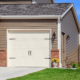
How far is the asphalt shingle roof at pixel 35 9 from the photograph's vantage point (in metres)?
15.7

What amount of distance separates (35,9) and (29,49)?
9.32 feet

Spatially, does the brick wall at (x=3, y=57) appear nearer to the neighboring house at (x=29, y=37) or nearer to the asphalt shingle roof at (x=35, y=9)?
the neighboring house at (x=29, y=37)

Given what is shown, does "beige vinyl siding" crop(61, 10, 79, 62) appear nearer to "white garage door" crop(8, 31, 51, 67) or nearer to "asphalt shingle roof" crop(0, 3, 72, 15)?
"asphalt shingle roof" crop(0, 3, 72, 15)

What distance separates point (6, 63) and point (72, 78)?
6.20 m

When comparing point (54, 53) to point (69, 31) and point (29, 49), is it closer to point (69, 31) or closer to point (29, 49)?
point (29, 49)

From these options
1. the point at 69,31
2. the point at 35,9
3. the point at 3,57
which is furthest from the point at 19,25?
the point at 69,31

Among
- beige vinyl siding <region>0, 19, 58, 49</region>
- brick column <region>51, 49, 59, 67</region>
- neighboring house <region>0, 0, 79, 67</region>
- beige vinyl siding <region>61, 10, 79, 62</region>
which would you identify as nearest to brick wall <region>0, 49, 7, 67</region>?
neighboring house <region>0, 0, 79, 67</region>

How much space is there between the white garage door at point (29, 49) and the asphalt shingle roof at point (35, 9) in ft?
4.57

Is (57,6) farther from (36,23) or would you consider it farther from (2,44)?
(2,44)

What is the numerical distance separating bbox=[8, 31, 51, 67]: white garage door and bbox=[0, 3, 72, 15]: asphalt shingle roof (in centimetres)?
139

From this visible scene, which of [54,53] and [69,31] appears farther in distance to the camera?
[69,31]

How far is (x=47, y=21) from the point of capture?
601 inches

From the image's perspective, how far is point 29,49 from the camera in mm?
15508

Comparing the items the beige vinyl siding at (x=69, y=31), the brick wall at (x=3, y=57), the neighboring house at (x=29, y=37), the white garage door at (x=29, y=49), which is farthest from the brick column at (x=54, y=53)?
the brick wall at (x=3, y=57)
